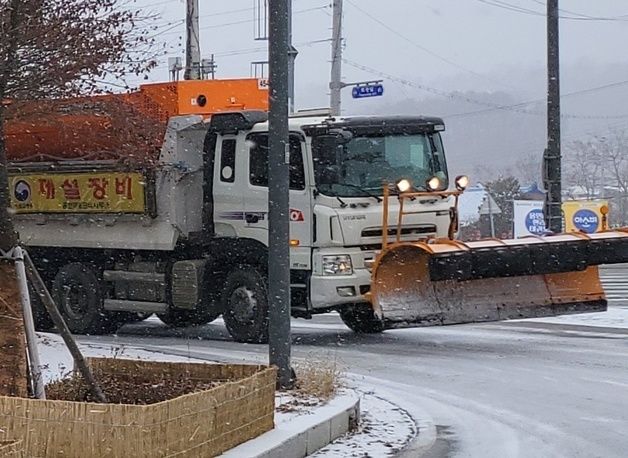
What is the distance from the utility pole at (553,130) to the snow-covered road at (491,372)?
192 centimetres

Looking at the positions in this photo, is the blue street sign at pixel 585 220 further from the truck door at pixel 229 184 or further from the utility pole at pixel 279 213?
the utility pole at pixel 279 213

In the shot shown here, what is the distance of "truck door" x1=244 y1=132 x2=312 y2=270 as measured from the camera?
45.2 ft

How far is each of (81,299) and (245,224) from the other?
3251 millimetres

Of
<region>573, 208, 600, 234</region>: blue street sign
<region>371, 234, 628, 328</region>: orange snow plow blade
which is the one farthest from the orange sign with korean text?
<region>573, 208, 600, 234</region>: blue street sign

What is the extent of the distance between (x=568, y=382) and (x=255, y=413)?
480 centimetres

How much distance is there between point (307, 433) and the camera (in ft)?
25.4

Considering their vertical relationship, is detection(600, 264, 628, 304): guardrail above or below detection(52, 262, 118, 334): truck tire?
below

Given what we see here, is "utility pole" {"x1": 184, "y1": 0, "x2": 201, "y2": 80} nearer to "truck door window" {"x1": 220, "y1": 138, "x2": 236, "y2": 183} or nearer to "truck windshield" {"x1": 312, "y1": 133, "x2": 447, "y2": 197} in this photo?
"truck door window" {"x1": 220, "y1": 138, "x2": 236, "y2": 183}

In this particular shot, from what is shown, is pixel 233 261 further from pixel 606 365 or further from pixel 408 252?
pixel 606 365

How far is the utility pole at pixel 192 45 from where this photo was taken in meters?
22.2

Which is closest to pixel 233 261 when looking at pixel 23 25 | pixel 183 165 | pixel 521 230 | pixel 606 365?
pixel 183 165

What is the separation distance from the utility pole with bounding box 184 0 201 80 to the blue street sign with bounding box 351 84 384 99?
8746 mm

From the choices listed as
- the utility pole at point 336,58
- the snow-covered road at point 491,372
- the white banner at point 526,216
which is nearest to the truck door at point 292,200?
the snow-covered road at point 491,372

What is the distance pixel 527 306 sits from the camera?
14.3 metres
